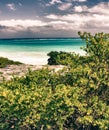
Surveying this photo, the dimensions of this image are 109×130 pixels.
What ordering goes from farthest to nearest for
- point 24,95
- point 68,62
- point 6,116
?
1. point 68,62
2. point 6,116
3. point 24,95

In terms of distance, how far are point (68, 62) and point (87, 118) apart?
2.87 m

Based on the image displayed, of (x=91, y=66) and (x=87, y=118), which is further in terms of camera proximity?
(x=91, y=66)

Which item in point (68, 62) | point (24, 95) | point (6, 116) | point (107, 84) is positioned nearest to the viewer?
point (24, 95)

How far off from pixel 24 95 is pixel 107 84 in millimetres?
3351

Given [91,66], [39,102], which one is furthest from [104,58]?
[39,102]

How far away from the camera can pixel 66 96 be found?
11820 mm

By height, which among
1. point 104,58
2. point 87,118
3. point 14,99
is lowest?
point 87,118

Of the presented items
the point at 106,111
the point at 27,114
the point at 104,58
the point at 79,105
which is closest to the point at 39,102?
the point at 27,114

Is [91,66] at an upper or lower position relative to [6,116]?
upper

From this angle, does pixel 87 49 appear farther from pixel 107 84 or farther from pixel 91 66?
pixel 107 84

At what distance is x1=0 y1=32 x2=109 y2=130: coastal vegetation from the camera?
11.7 metres

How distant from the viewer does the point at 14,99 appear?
1165cm

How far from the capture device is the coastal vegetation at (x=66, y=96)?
11711mm

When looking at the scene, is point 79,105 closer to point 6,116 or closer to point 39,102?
point 39,102
